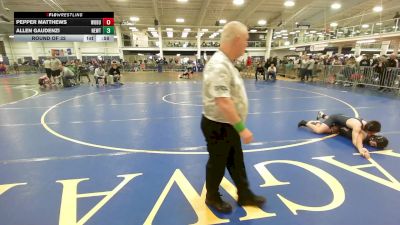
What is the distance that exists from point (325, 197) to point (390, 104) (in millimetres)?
7766

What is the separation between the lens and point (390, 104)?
8.58m

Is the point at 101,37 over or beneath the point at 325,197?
over

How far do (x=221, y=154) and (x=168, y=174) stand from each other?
1401mm

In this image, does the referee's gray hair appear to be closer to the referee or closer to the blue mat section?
the referee

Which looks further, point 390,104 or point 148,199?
point 390,104

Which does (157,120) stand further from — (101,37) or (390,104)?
(390,104)

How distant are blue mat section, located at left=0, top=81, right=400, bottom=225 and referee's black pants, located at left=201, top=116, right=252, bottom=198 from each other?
0.32 m

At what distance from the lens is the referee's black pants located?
2.41 m

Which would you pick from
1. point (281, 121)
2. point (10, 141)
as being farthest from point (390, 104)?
point (10, 141)
